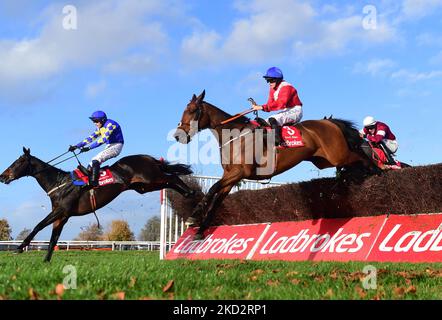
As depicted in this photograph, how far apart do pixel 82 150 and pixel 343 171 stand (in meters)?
5.20

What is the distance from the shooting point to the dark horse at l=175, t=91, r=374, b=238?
8.73 meters

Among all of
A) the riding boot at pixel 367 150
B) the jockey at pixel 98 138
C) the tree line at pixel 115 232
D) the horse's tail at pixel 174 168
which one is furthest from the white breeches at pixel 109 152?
the tree line at pixel 115 232

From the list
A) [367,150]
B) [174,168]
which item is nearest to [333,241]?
[367,150]

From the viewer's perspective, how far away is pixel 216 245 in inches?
503

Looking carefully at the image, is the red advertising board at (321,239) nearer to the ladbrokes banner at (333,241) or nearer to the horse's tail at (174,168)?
the ladbrokes banner at (333,241)

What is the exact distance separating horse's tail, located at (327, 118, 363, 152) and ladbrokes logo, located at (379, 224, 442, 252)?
5.80ft

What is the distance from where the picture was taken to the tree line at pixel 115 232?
171ft

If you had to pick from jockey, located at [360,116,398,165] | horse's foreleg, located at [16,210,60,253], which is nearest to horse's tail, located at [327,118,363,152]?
jockey, located at [360,116,398,165]

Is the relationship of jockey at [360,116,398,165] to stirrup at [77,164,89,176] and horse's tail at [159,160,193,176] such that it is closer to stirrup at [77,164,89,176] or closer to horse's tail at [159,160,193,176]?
horse's tail at [159,160,193,176]

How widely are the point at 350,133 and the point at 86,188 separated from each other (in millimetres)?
5374

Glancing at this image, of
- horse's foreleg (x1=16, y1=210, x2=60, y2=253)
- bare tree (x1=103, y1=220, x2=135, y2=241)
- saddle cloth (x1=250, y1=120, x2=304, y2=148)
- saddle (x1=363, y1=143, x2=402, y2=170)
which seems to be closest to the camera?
saddle cloth (x1=250, y1=120, x2=304, y2=148)

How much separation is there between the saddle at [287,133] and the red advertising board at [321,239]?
1.89m

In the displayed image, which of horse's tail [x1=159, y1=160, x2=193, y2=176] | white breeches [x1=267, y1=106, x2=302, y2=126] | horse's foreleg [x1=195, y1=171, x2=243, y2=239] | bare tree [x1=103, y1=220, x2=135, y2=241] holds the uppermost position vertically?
bare tree [x1=103, y1=220, x2=135, y2=241]
